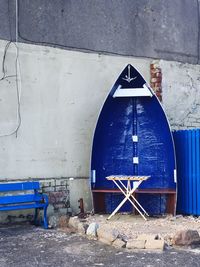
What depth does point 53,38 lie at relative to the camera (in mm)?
7617

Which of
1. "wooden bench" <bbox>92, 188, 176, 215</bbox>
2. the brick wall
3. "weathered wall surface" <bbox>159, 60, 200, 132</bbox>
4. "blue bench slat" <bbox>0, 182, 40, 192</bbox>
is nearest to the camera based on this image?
"blue bench slat" <bbox>0, 182, 40, 192</bbox>

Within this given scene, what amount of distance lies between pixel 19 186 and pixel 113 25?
350cm

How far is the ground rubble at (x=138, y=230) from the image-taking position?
18.3ft

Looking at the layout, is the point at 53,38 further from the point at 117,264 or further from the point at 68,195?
the point at 117,264

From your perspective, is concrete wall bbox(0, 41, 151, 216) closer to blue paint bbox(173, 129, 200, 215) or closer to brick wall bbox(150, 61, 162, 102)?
brick wall bbox(150, 61, 162, 102)

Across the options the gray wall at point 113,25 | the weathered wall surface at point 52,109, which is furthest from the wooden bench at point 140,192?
the gray wall at point 113,25

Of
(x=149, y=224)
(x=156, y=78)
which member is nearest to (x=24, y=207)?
(x=149, y=224)

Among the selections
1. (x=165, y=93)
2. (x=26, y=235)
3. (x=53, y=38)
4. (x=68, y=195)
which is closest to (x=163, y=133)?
(x=165, y=93)

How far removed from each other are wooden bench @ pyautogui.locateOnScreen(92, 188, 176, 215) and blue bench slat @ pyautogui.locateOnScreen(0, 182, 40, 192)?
1178 millimetres

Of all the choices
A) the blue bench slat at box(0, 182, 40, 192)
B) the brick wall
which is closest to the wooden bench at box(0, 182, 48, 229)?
the blue bench slat at box(0, 182, 40, 192)

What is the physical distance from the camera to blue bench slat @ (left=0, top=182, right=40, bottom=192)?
6812 millimetres

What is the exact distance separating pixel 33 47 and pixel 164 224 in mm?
3592

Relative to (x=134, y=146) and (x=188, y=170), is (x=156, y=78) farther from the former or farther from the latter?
(x=188, y=170)

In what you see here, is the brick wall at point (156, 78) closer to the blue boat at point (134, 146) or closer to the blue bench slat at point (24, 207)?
the blue boat at point (134, 146)
